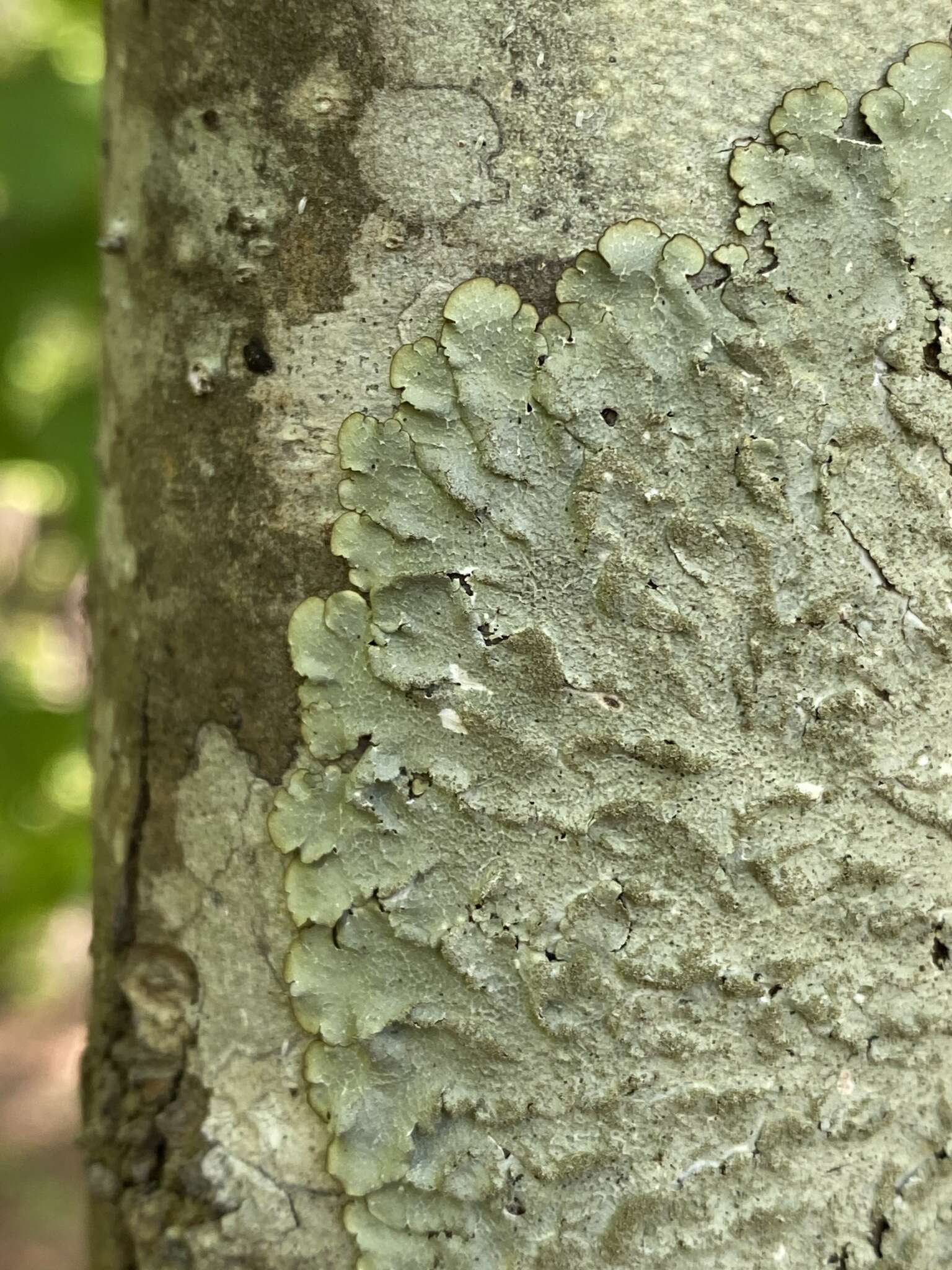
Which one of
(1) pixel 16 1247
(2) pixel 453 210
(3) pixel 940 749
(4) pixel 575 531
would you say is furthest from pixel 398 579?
Answer: (1) pixel 16 1247

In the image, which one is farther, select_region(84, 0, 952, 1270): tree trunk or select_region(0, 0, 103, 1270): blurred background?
select_region(0, 0, 103, 1270): blurred background

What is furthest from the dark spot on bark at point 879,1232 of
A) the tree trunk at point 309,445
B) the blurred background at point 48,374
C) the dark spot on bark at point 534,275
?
the blurred background at point 48,374

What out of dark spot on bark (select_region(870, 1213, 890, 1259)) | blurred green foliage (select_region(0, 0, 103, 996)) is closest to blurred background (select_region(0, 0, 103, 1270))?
blurred green foliage (select_region(0, 0, 103, 996))

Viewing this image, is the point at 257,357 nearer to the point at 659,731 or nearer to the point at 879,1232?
the point at 659,731

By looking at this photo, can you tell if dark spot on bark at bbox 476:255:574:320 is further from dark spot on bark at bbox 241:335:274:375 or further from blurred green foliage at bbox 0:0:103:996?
blurred green foliage at bbox 0:0:103:996

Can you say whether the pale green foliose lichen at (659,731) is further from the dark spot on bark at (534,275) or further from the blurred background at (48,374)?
the blurred background at (48,374)

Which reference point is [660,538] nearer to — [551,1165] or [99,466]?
→ [551,1165]

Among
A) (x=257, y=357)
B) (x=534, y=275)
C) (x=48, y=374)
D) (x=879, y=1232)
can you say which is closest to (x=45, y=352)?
(x=48, y=374)
